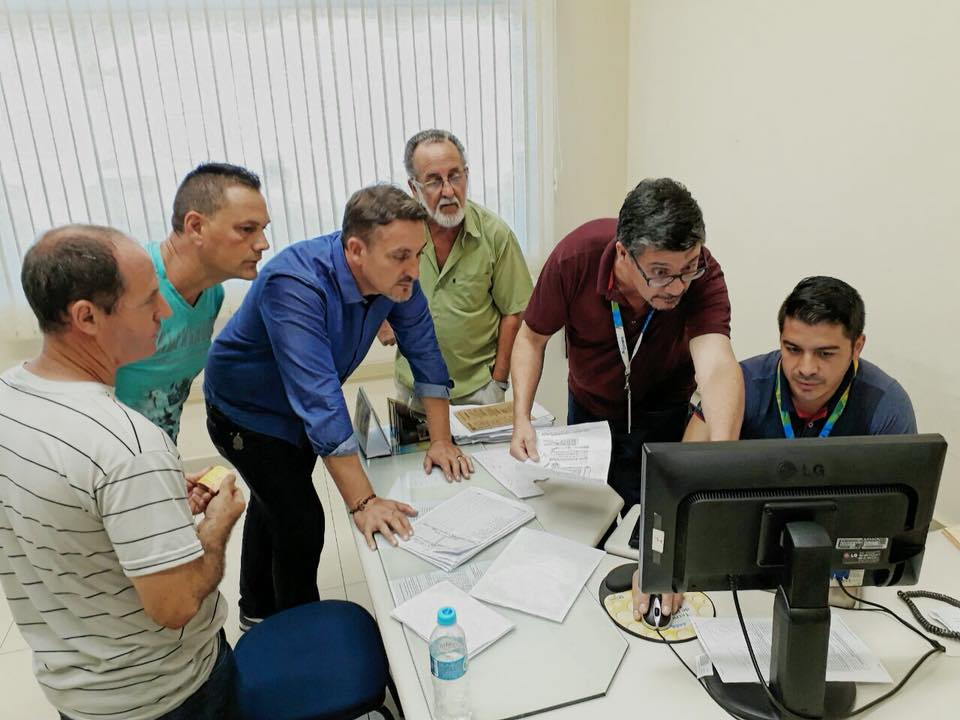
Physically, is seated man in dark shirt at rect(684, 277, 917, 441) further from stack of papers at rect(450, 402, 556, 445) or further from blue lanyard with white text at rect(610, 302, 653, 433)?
stack of papers at rect(450, 402, 556, 445)

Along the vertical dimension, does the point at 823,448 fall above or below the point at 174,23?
below

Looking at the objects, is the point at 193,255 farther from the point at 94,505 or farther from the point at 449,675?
the point at 449,675

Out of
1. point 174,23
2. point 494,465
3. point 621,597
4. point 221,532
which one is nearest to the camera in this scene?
point 221,532

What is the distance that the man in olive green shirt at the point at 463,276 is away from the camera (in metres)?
2.44

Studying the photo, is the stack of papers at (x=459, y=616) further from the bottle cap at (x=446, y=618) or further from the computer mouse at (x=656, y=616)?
the computer mouse at (x=656, y=616)

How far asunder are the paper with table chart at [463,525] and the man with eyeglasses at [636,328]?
0.50ft

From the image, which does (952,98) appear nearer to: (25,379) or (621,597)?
(621,597)

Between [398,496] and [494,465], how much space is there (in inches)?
12.0

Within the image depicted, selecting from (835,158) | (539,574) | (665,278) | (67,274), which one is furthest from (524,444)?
(835,158)

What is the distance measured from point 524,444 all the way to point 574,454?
5.5 inches

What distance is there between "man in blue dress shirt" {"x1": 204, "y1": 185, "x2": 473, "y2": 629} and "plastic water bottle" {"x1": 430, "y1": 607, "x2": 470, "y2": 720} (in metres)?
0.46

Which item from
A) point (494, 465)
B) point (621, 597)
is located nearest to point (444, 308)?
point (494, 465)

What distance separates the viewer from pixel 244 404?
Answer: 1.88 m

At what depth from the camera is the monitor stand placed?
101cm
